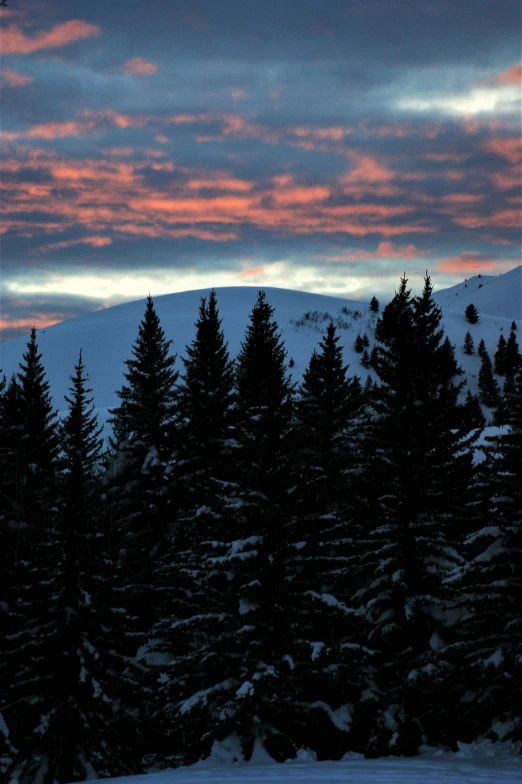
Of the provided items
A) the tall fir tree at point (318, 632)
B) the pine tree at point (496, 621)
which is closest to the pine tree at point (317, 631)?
the tall fir tree at point (318, 632)

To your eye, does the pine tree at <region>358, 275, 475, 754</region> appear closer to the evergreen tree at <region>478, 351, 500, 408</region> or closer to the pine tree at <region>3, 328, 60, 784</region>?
the pine tree at <region>3, 328, 60, 784</region>

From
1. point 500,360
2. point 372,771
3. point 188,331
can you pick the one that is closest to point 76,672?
point 372,771

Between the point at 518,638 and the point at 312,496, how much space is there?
6.68m

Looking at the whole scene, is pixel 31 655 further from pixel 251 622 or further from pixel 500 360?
pixel 500 360

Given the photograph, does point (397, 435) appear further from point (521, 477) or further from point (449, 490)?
point (521, 477)

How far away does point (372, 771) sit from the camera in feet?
46.2

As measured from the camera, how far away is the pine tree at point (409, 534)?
19812 mm

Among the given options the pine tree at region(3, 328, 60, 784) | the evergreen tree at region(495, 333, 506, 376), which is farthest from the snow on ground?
the evergreen tree at region(495, 333, 506, 376)

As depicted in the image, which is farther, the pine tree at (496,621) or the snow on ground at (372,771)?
the pine tree at (496,621)

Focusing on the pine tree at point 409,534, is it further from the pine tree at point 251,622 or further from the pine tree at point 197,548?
the pine tree at point 197,548

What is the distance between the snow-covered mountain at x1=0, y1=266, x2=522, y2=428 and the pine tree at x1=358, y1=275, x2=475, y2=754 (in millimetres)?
84504

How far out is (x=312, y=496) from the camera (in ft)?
71.2

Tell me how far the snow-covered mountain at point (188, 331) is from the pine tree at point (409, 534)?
277ft

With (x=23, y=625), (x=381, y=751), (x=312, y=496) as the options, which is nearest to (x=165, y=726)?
(x=23, y=625)
